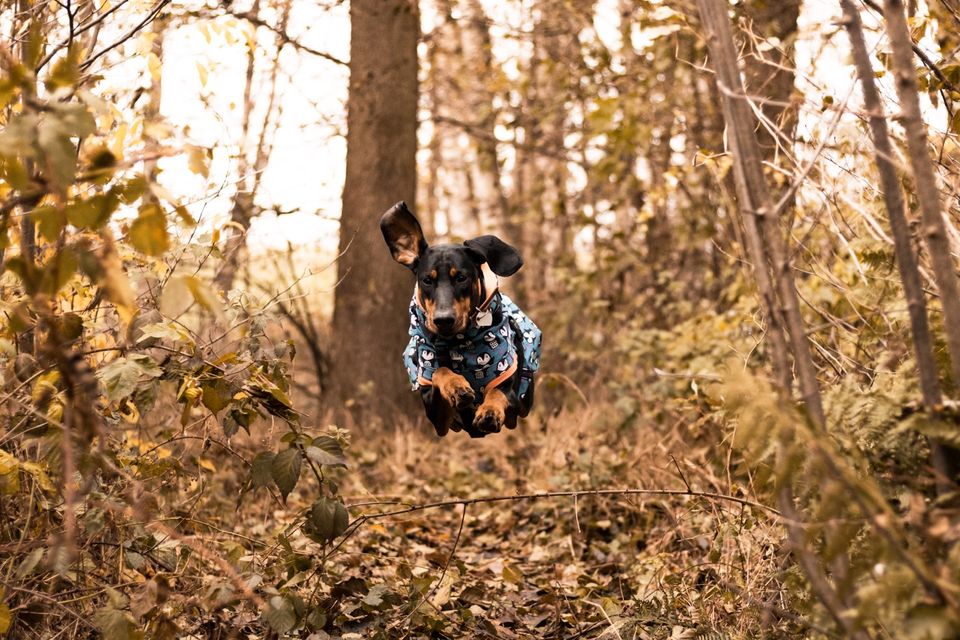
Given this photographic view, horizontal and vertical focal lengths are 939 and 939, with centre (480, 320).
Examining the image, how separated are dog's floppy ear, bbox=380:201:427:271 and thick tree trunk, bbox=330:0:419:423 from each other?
4.18m

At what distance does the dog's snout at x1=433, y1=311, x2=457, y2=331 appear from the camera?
362 cm

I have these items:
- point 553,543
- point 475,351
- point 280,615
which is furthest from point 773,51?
point 280,615

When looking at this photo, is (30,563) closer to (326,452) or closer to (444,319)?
(326,452)

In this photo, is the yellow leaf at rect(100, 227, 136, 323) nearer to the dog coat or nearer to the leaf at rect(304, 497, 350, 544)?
the leaf at rect(304, 497, 350, 544)

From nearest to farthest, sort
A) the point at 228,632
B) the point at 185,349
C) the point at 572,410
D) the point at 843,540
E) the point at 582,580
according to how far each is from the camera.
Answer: the point at 843,540 → the point at 185,349 → the point at 228,632 → the point at 582,580 → the point at 572,410

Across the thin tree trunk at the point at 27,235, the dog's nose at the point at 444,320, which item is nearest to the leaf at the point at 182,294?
the thin tree trunk at the point at 27,235

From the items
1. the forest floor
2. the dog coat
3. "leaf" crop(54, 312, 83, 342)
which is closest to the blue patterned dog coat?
the dog coat

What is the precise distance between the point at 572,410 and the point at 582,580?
3.83 m

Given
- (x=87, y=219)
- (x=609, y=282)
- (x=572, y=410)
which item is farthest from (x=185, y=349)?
(x=609, y=282)

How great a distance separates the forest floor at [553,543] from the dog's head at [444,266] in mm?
751

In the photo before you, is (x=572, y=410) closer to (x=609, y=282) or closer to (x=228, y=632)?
(x=609, y=282)

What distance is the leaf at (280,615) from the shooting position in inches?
123

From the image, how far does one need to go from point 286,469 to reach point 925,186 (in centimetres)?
212

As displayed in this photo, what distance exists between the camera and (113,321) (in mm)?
3814
